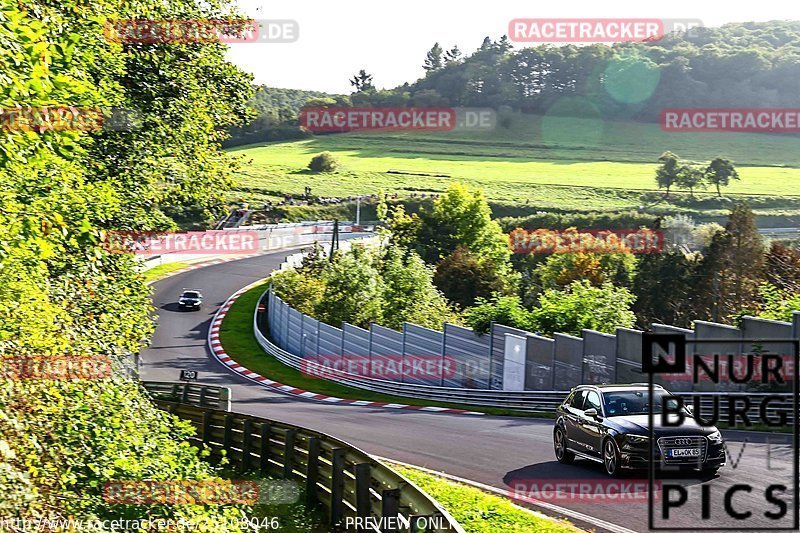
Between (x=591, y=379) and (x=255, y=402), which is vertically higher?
(x=591, y=379)

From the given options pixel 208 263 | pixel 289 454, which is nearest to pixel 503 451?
pixel 289 454

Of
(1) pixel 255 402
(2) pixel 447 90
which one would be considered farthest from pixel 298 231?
(2) pixel 447 90

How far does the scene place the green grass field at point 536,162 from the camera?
12450 cm

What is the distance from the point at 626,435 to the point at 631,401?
3.92 ft

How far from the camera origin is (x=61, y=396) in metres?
11.3

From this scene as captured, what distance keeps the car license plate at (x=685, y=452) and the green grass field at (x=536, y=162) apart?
97189mm

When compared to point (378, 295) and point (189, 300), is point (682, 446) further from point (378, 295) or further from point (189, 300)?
point (189, 300)

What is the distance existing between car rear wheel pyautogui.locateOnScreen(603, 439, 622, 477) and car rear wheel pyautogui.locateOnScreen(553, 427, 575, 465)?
1592 millimetres

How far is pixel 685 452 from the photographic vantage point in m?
14.3

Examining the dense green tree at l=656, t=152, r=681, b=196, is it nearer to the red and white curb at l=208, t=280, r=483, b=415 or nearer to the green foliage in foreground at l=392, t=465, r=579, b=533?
the red and white curb at l=208, t=280, r=483, b=415

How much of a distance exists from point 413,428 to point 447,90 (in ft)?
569

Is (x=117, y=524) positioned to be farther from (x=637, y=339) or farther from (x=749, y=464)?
(x=637, y=339)

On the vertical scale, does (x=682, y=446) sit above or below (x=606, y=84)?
below

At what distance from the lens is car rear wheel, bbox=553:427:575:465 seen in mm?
17219
